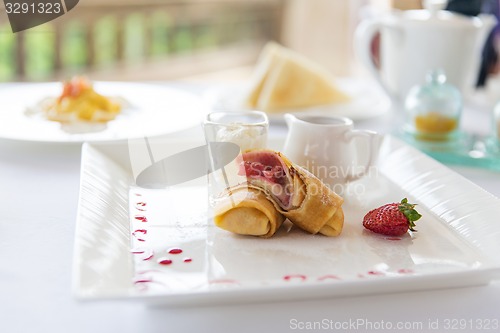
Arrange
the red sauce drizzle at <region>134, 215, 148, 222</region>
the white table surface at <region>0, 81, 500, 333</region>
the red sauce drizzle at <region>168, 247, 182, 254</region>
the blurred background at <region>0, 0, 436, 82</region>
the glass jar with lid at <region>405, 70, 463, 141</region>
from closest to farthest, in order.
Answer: the white table surface at <region>0, 81, 500, 333</region>, the red sauce drizzle at <region>168, 247, 182, 254</region>, the red sauce drizzle at <region>134, 215, 148, 222</region>, the glass jar with lid at <region>405, 70, 463, 141</region>, the blurred background at <region>0, 0, 436, 82</region>

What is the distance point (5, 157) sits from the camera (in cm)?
120

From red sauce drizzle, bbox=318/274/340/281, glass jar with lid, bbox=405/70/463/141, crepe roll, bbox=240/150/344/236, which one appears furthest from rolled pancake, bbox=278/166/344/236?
glass jar with lid, bbox=405/70/463/141

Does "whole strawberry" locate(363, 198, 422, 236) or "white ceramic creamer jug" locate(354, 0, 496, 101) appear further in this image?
"white ceramic creamer jug" locate(354, 0, 496, 101)

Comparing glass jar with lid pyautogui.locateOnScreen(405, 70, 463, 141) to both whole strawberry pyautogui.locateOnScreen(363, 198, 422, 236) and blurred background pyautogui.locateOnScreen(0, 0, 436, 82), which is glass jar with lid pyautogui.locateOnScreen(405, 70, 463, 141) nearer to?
whole strawberry pyautogui.locateOnScreen(363, 198, 422, 236)

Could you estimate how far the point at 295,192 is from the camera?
2.88ft

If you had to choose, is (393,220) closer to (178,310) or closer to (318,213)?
(318,213)

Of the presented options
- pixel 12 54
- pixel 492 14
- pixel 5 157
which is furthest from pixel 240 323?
pixel 12 54

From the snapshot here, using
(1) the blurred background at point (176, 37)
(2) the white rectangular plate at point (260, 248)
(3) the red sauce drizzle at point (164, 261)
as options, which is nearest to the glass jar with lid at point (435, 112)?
(2) the white rectangular plate at point (260, 248)

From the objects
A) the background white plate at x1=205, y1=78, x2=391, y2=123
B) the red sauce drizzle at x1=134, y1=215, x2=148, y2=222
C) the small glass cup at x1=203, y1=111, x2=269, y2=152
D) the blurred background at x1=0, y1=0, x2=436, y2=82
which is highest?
the small glass cup at x1=203, y1=111, x2=269, y2=152

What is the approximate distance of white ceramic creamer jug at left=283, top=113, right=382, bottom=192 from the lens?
1.05m

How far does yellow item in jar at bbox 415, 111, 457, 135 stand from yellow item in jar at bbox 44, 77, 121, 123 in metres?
0.67

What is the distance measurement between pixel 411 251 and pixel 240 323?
26cm

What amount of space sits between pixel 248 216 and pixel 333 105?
32.3 inches

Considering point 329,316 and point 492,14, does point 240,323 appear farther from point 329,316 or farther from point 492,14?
point 492,14
